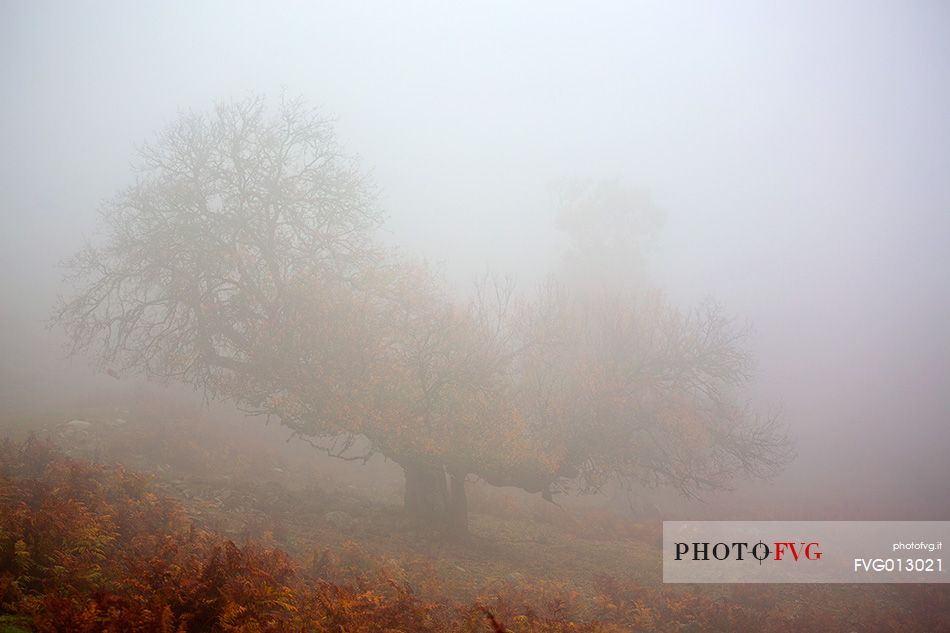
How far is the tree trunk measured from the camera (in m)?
16.0

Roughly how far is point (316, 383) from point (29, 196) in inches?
2691

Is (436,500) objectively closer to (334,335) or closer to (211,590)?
Result: (334,335)

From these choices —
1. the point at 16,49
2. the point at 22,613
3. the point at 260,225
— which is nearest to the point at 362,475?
the point at 260,225

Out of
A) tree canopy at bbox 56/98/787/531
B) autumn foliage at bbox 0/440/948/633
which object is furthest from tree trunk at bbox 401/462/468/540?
autumn foliage at bbox 0/440/948/633

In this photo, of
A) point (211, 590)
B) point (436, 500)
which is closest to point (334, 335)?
point (436, 500)

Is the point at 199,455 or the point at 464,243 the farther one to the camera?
the point at 464,243

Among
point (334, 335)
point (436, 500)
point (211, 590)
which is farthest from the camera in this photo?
point (436, 500)

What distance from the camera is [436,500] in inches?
659

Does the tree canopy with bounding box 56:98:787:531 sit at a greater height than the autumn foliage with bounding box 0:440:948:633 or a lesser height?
greater

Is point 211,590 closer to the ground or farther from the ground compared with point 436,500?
farther from the ground

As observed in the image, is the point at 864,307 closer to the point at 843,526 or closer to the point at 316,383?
the point at 843,526

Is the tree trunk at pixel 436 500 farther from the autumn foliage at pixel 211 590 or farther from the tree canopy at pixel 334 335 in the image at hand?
A: the autumn foliage at pixel 211 590

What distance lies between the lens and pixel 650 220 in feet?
133

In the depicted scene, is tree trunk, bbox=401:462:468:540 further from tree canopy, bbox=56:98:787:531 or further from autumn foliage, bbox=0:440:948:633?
autumn foliage, bbox=0:440:948:633
